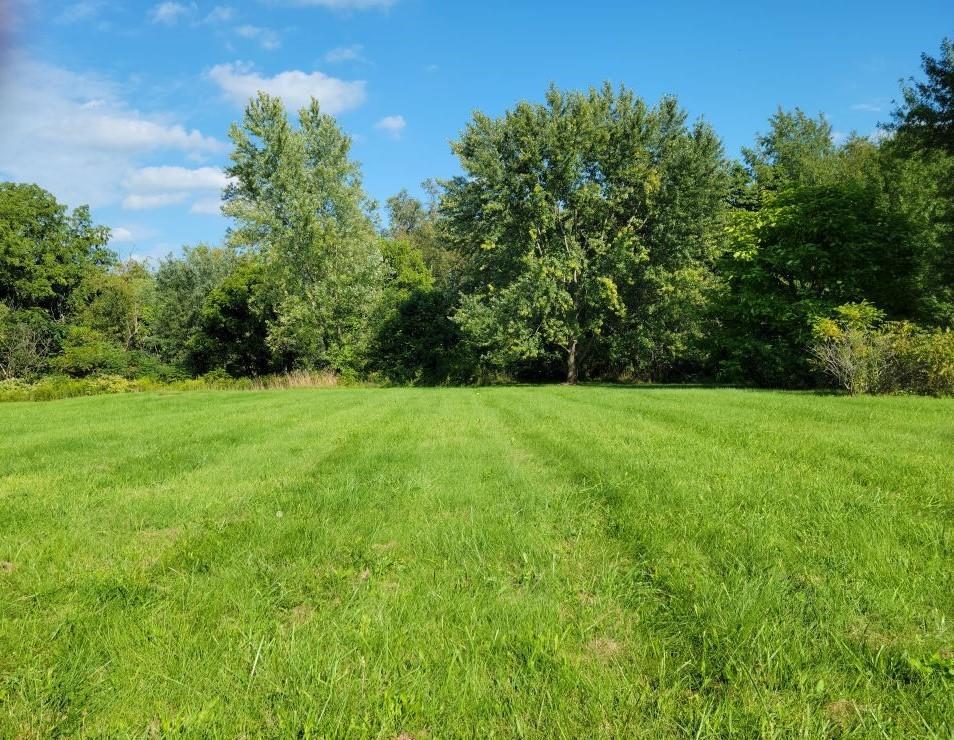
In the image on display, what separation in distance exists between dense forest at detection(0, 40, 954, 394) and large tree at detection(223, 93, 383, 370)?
0.11 m

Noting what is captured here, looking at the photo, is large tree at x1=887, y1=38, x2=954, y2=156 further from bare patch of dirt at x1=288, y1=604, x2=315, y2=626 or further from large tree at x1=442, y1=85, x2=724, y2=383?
bare patch of dirt at x1=288, y1=604, x2=315, y2=626

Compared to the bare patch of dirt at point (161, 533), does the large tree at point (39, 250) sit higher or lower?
higher

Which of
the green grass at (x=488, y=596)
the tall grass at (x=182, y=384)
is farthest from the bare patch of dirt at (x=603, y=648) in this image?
the tall grass at (x=182, y=384)

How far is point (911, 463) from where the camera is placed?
16.4 ft

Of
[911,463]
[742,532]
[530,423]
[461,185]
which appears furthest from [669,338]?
[742,532]

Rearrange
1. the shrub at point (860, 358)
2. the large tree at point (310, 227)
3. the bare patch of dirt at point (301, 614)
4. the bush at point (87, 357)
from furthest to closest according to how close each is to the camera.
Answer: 1. the bush at point (87, 357)
2. the large tree at point (310, 227)
3. the shrub at point (860, 358)
4. the bare patch of dirt at point (301, 614)

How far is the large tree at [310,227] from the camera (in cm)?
2869

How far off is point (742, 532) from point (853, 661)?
1.32 meters

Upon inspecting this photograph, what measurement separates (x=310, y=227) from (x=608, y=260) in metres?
16.3

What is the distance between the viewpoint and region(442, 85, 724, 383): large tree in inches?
966

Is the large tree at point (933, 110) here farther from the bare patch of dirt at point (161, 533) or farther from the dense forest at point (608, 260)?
the bare patch of dirt at point (161, 533)

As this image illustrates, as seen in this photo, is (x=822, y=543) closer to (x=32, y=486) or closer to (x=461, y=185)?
(x=32, y=486)

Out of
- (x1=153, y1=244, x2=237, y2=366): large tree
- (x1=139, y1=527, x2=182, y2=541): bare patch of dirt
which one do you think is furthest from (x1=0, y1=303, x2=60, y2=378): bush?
(x1=139, y1=527, x2=182, y2=541): bare patch of dirt

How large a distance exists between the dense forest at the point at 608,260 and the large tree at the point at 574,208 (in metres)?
0.10
